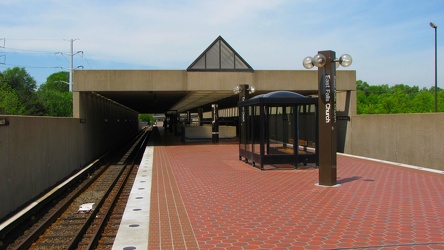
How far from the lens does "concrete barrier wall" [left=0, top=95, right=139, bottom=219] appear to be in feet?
29.7

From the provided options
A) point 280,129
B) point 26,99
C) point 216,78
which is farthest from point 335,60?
point 26,99

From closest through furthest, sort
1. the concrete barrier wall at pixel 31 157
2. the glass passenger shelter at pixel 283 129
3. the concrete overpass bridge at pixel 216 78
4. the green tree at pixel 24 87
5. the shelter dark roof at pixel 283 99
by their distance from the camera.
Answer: the concrete barrier wall at pixel 31 157 < the shelter dark roof at pixel 283 99 < the glass passenger shelter at pixel 283 129 < the concrete overpass bridge at pixel 216 78 < the green tree at pixel 24 87

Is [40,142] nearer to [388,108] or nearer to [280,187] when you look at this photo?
[280,187]

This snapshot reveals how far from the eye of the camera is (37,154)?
11.9 metres

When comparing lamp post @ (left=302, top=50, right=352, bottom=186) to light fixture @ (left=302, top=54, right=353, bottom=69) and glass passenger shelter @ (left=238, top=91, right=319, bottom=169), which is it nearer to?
light fixture @ (left=302, top=54, right=353, bottom=69)

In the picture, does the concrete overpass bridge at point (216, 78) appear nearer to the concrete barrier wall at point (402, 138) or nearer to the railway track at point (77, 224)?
the concrete barrier wall at point (402, 138)

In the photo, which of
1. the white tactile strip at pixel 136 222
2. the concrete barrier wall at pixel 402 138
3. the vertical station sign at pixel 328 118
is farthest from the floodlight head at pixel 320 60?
the concrete barrier wall at pixel 402 138

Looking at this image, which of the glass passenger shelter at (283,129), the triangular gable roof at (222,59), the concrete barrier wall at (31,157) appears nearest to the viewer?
the concrete barrier wall at (31,157)

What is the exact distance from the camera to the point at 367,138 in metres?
18.4

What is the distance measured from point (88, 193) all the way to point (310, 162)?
7108 mm

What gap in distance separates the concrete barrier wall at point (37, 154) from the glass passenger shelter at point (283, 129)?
21.3 feet

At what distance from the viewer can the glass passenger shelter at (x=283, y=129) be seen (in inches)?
513

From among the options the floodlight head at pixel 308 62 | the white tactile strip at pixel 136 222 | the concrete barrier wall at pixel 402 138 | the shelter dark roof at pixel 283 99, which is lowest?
the white tactile strip at pixel 136 222

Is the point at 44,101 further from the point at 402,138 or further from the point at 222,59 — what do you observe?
the point at 402,138
